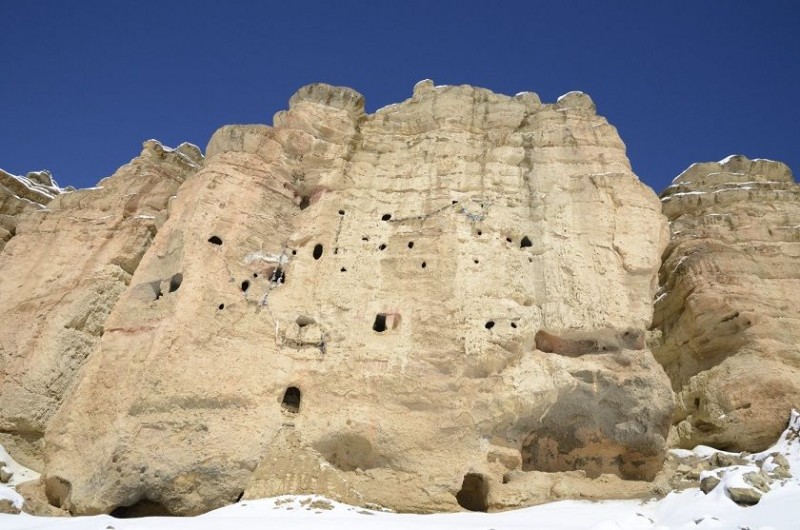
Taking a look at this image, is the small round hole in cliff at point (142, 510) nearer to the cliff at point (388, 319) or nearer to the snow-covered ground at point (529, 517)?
the cliff at point (388, 319)

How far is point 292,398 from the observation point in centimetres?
1329

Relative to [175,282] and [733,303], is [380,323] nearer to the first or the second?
[175,282]

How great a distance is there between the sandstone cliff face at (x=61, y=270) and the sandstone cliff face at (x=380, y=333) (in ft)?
6.07

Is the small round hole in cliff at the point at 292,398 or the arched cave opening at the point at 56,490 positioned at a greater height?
the small round hole in cliff at the point at 292,398

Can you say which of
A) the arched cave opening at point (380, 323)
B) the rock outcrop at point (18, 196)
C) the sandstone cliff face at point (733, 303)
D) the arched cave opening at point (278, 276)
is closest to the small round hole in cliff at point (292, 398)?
the arched cave opening at point (380, 323)

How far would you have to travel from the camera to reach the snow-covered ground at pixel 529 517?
902 cm

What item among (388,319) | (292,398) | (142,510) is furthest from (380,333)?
(142,510)

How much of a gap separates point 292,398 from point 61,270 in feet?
26.0

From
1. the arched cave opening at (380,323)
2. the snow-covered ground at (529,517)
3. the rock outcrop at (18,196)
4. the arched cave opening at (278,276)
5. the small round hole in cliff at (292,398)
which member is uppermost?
the rock outcrop at (18,196)

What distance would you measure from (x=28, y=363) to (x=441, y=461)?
9636mm

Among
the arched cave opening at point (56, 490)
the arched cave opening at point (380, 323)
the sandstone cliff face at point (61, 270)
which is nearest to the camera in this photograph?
the arched cave opening at point (56, 490)

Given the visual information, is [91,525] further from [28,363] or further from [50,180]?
[50,180]

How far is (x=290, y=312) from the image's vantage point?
14164 mm

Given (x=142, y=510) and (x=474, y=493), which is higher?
(x=474, y=493)
